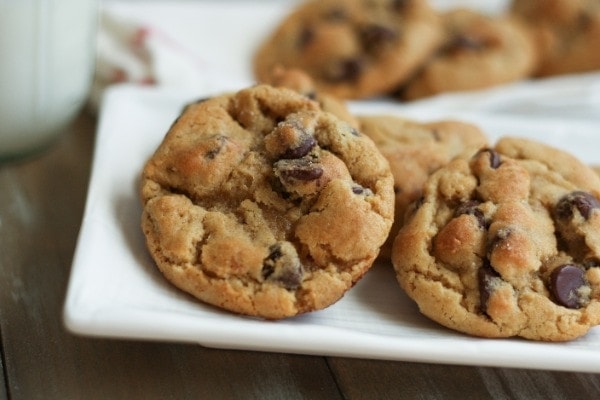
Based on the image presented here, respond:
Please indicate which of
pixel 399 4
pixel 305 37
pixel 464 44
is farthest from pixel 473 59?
pixel 305 37

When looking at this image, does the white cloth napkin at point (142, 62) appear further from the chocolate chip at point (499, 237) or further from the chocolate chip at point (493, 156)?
the chocolate chip at point (499, 237)

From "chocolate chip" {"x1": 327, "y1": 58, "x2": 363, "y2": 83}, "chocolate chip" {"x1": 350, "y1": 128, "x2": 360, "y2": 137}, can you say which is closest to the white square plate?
"chocolate chip" {"x1": 350, "y1": 128, "x2": 360, "y2": 137}

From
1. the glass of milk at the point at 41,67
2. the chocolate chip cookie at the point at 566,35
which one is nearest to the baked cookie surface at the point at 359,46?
the chocolate chip cookie at the point at 566,35

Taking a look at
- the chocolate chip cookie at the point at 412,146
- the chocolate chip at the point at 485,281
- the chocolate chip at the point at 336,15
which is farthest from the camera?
the chocolate chip at the point at 336,15

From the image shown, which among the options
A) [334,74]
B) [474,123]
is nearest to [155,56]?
[334,74]

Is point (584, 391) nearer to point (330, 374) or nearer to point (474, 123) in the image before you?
point (330, 374)

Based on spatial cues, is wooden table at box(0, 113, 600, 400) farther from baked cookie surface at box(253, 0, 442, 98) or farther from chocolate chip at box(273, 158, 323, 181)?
baked cookie surface at box(253, 0, 442, 98)

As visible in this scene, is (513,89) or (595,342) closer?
(595,342)
